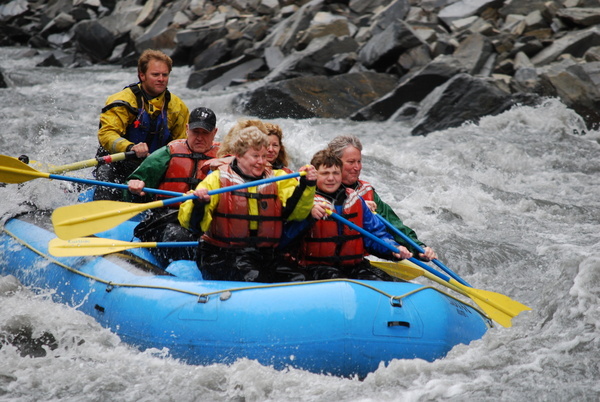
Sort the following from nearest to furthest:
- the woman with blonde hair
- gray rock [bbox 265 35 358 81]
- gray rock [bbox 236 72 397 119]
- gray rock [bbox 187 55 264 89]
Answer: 1. the woman with blonde hair
2. gray rock [bbox 236 72 397 119]
3. gray rock [bbox 265 35 358 81]
4. gray rock [bbox 187 55 264 89]

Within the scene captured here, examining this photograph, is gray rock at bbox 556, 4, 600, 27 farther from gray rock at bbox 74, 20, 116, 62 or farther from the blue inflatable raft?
gray rock at bbox 74, 20, 116, 62

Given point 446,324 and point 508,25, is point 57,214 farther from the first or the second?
point 508,25

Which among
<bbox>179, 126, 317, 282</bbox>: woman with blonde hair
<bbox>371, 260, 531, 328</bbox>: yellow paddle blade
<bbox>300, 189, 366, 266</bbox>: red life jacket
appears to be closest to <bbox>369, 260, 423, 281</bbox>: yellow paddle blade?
<bbox>371, 260, 531, 328</bbox>: yellow paddle blade

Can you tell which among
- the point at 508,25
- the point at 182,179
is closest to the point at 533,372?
the point at 182,179

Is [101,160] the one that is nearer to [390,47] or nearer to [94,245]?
[94,245]

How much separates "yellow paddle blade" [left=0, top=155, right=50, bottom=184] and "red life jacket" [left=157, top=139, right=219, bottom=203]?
0.84 metres

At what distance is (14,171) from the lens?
4660 millimetres

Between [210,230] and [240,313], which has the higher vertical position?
[210,230]

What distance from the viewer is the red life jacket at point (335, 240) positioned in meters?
3.99

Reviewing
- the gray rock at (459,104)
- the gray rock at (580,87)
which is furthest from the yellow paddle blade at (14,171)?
the gray rock at (580,87)

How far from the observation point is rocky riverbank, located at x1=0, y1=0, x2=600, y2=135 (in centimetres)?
1027

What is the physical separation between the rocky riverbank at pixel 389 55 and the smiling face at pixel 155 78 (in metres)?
5.24

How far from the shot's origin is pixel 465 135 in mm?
9555

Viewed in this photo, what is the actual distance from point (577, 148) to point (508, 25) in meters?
4.30
